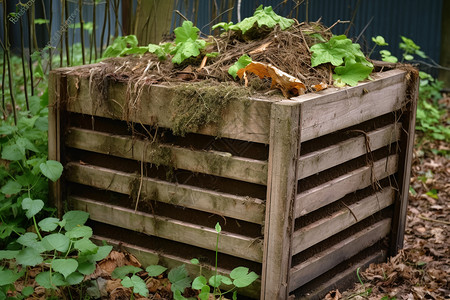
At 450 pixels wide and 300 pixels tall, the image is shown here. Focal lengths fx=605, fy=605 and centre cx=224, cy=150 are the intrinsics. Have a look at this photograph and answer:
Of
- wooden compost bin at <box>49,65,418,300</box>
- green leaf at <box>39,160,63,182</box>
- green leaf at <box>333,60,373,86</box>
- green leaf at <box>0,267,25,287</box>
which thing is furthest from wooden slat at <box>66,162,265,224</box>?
green leaf at <box>333,60,373,86</box>

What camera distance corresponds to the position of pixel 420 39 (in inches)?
311

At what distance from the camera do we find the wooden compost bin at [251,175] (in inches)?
107

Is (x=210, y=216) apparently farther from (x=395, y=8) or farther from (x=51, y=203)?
(x=395, y=8)

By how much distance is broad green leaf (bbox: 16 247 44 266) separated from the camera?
2.71 metres

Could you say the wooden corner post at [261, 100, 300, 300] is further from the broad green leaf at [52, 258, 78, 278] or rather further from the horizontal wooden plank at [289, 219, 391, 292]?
the broad green leaf at [52, 258, 78, 278]

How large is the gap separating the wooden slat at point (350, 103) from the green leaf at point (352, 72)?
5 centimetres

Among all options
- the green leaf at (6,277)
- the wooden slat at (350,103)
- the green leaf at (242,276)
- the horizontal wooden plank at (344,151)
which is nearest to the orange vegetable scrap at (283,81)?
the wooden slat at (350,103)

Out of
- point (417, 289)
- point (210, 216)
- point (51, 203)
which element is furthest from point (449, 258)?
point (51, 203)

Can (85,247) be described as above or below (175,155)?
below

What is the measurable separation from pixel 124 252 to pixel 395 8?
562 cm

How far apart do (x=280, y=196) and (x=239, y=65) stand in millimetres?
742

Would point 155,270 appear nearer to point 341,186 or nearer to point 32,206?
point 32,206

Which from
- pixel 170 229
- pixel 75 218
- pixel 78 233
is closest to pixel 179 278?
pixel 170 229

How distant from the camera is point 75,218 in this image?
123 inches
